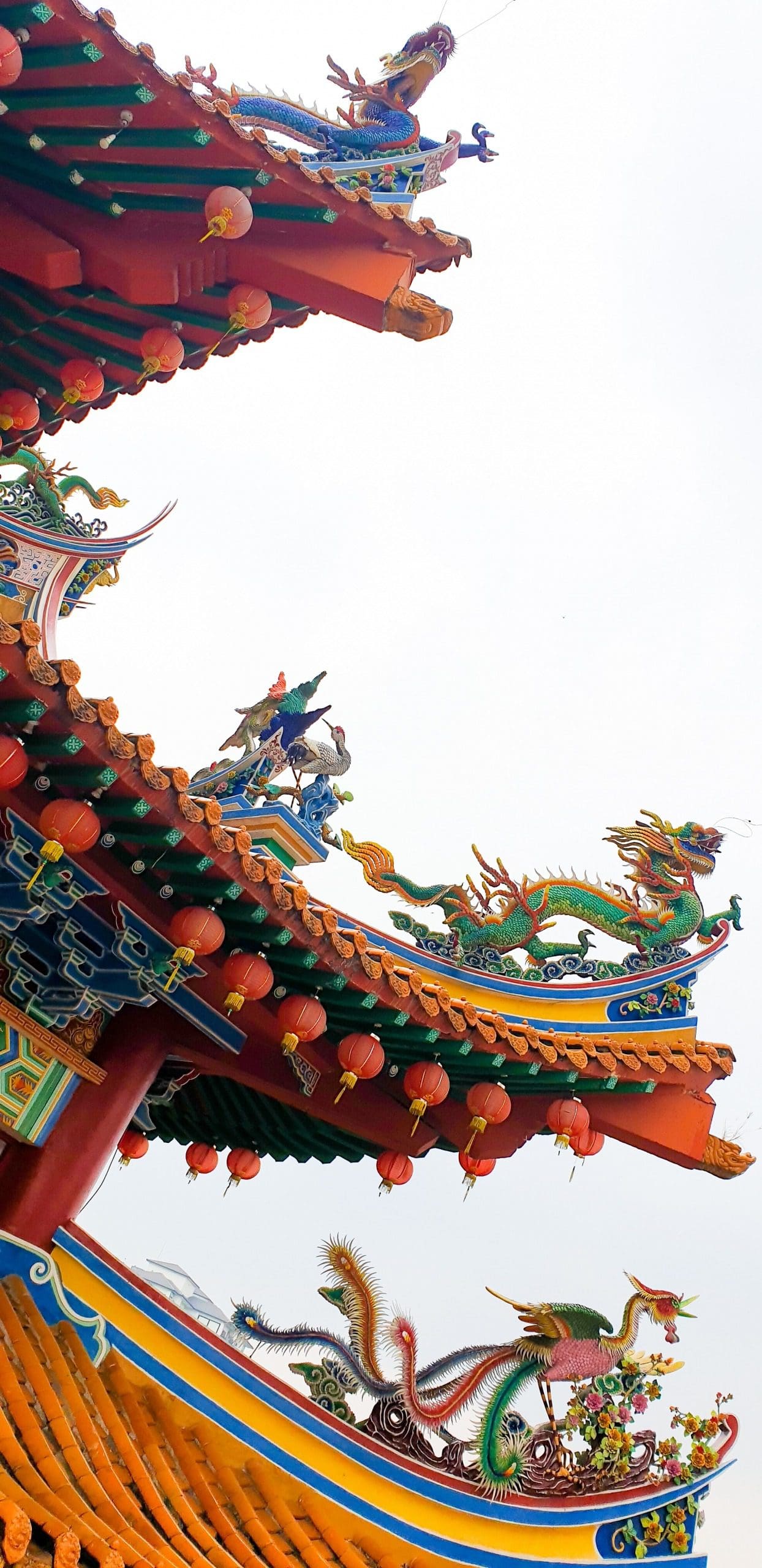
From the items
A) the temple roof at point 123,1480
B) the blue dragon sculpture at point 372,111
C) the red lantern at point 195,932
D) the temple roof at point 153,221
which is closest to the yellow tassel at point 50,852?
the red lantern at point 195,932

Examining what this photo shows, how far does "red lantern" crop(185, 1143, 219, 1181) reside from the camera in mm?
8016

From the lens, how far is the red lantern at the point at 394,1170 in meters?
6.81

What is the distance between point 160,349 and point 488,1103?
3713mm

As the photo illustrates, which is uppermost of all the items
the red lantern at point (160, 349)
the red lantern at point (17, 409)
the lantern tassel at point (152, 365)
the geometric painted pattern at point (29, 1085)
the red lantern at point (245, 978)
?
the red lantern at point (160, 349)

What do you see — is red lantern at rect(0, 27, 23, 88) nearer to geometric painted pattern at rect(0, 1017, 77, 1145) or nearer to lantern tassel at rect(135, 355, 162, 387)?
lantern tassel at rect(135, 355, 162, 387)

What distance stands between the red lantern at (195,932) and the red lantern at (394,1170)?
6.29ft

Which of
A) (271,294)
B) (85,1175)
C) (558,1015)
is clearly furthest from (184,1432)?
(271,294)

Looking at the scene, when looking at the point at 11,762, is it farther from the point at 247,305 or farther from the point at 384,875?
the point at 384,875

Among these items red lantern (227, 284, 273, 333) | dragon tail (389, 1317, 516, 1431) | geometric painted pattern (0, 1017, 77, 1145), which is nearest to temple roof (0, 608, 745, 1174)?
geometric painted pattern (0, 1017, 77, 1145)

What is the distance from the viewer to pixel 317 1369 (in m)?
6.37

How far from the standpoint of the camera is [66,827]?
16.7ft

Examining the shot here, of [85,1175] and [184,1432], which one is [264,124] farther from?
[184,1432]

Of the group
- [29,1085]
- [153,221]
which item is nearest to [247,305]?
[153,221]

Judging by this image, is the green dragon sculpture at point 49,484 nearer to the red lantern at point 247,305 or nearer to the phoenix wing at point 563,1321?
the red lantern at point 247,305
